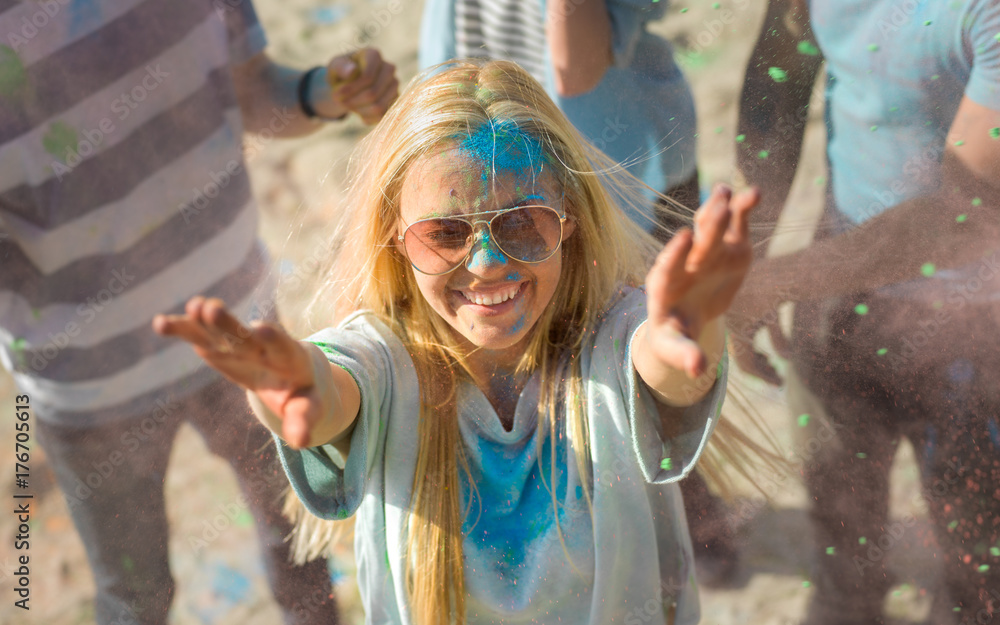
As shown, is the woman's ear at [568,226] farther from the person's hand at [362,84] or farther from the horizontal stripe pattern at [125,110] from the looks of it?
the horizontal stripe pattern at [125,110]

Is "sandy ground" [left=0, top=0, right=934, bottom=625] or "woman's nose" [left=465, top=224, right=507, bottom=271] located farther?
"sandy ground" [left=0, top=0, right=934, bottom=625]

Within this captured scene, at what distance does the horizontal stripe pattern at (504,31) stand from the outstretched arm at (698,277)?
0.78m

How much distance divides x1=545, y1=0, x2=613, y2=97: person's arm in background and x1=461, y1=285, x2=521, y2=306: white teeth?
1.80 ft

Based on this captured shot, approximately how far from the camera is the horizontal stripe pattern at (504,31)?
4.15ft

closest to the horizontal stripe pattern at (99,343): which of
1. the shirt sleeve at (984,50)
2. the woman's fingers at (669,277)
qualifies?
the woman's fingers at (669,277)

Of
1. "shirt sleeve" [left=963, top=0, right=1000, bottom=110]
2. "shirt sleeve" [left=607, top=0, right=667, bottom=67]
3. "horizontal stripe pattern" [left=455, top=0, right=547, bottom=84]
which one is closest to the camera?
"shirt sleeve" [left=963, top=0, right=1000, bottom=110]

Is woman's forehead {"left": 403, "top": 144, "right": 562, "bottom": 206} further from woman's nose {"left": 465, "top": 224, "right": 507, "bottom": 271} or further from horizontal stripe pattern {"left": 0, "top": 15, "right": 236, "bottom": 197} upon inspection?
horizontal stripe pattern {"left": 0, "top": 15, "right": 236, "bottom": 197}

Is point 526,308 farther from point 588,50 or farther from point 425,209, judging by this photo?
point 588,50

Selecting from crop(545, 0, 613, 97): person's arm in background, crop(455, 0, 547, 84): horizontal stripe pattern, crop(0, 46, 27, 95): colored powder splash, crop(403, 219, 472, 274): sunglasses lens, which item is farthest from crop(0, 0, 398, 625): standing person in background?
crop(403, 219, 472, 274): sunglasses lens

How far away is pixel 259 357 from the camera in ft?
1.85

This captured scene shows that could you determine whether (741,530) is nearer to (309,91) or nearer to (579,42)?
(579,42)

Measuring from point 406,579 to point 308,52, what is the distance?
1101 mm

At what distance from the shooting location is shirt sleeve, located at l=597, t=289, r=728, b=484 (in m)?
0.72

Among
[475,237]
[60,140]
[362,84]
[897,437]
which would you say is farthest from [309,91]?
[897,437]
